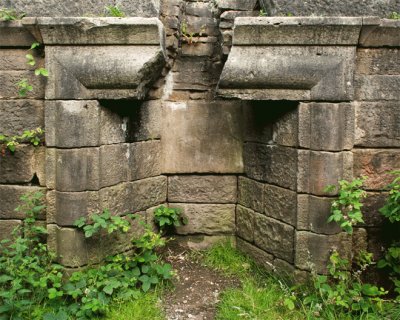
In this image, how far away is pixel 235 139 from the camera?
435cm

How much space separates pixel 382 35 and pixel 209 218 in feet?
7.93

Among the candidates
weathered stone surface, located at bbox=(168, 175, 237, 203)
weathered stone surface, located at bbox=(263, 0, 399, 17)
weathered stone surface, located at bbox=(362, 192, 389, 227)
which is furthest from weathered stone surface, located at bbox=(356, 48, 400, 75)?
weathered stone surface, located at bbox=(168, 175, 237, 203)

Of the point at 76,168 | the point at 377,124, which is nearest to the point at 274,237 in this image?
the point at 377,124

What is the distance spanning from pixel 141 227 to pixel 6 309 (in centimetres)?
139

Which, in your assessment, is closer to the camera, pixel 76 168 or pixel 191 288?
pixel 76 168

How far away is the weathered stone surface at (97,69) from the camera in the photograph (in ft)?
11.4

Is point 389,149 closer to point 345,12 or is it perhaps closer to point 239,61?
point 345,12

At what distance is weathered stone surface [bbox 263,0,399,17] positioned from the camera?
11.8 ft

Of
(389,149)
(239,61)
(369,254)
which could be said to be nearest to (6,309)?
(239,61)

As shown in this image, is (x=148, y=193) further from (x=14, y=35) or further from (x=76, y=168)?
(x=14, y=35)

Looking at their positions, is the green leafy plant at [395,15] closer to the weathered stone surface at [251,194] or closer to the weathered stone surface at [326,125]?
the weathered stone surface at [326,125]

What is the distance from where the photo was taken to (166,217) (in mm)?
4309

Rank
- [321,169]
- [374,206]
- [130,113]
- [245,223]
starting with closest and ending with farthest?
[321,169], [374,206], [130,113], [245,223]

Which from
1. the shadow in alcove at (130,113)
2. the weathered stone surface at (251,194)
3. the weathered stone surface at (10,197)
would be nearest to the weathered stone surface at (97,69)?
the shadow in alcove at (130,113)
